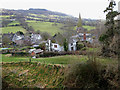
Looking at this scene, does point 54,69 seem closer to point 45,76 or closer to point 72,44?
point 45,76

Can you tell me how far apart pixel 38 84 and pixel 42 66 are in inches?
78.3

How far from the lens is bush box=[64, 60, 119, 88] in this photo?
546cm

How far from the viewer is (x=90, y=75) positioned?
5543mm

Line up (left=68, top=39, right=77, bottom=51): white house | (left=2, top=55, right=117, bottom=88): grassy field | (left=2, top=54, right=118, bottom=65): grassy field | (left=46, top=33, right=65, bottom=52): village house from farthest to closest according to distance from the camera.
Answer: (left=46, top=33, right=65, bottom=52): village house < (left=68, top=39, right=77, bottom=51): white house < (left=2, top=55, right=117, bottom=88): grassy field < (left=2, top=54, right=118, bottom=65): grassy field

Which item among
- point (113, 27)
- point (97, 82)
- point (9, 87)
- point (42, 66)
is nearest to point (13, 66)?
point (42, 66)

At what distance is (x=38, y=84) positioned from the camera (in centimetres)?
641

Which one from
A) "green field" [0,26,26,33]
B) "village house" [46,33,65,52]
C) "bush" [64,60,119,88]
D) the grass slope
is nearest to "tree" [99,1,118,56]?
"bush" [64,60,119,88]

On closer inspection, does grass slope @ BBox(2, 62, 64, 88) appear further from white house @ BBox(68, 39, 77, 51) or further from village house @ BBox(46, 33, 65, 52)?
village house @ BBox(46, 33, 65, 52)

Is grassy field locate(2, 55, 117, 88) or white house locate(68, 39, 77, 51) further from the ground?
white house locate(68, 39, 77, 51)

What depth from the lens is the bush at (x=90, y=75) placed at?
17.9 ft

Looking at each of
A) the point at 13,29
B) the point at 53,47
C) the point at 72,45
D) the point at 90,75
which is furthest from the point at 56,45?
the point at 13,29

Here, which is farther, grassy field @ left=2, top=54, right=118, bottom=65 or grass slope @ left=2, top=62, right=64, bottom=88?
grass slope @ left=2, top=62, right=64, bottom=88

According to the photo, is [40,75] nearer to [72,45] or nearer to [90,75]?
[90,75]

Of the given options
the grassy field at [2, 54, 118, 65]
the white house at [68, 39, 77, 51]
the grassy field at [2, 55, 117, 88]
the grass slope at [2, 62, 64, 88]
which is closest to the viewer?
the grassy field at [2, 54, 118, 65]
